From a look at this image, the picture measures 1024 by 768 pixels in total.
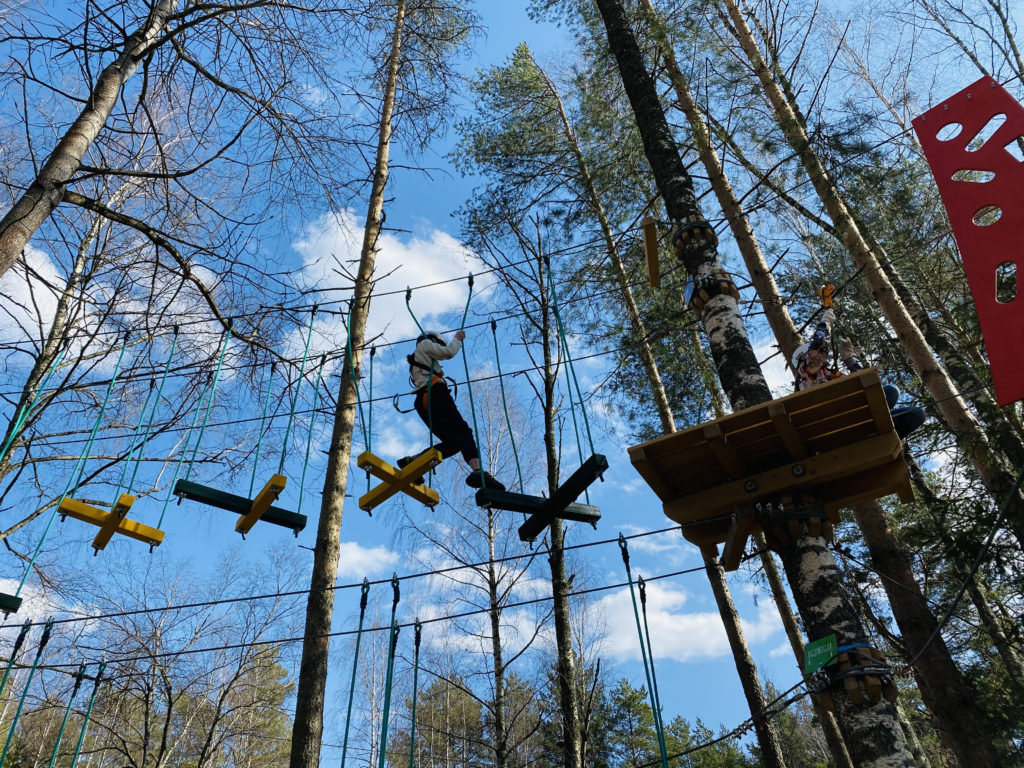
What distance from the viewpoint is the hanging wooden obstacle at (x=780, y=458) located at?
11.6 feet

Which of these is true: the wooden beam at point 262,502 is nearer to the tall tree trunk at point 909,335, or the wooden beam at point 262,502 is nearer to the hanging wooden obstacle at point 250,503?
the hanging wooden obstacle at point 250,503

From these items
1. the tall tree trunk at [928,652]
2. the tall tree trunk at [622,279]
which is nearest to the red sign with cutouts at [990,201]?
the tall tree trunk at [928,652]

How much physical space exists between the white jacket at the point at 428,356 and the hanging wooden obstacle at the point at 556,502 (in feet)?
4.22

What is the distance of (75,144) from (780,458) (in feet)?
16.7

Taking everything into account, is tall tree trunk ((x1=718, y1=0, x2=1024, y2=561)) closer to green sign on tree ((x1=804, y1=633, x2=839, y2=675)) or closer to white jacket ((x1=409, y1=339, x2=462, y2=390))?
green sign on tree ((x1=804, y1=633, x2=839, y2=675))

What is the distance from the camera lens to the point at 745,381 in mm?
4070

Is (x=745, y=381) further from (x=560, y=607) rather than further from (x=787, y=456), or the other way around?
(x=560, y=607)

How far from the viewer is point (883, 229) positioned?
9133mm

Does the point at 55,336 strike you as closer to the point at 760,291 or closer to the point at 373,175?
the point at 373,175

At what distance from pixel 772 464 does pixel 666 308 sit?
530cm

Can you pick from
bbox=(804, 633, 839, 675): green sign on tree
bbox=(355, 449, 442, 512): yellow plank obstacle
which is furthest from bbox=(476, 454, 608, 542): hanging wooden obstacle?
bbox=(804, 633, 839, 675): green sign on tree

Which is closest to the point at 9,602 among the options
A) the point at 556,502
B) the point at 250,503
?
the point at 250,503

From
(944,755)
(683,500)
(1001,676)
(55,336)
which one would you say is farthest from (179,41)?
(944,755)

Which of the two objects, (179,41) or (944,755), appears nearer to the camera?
(179,41)
